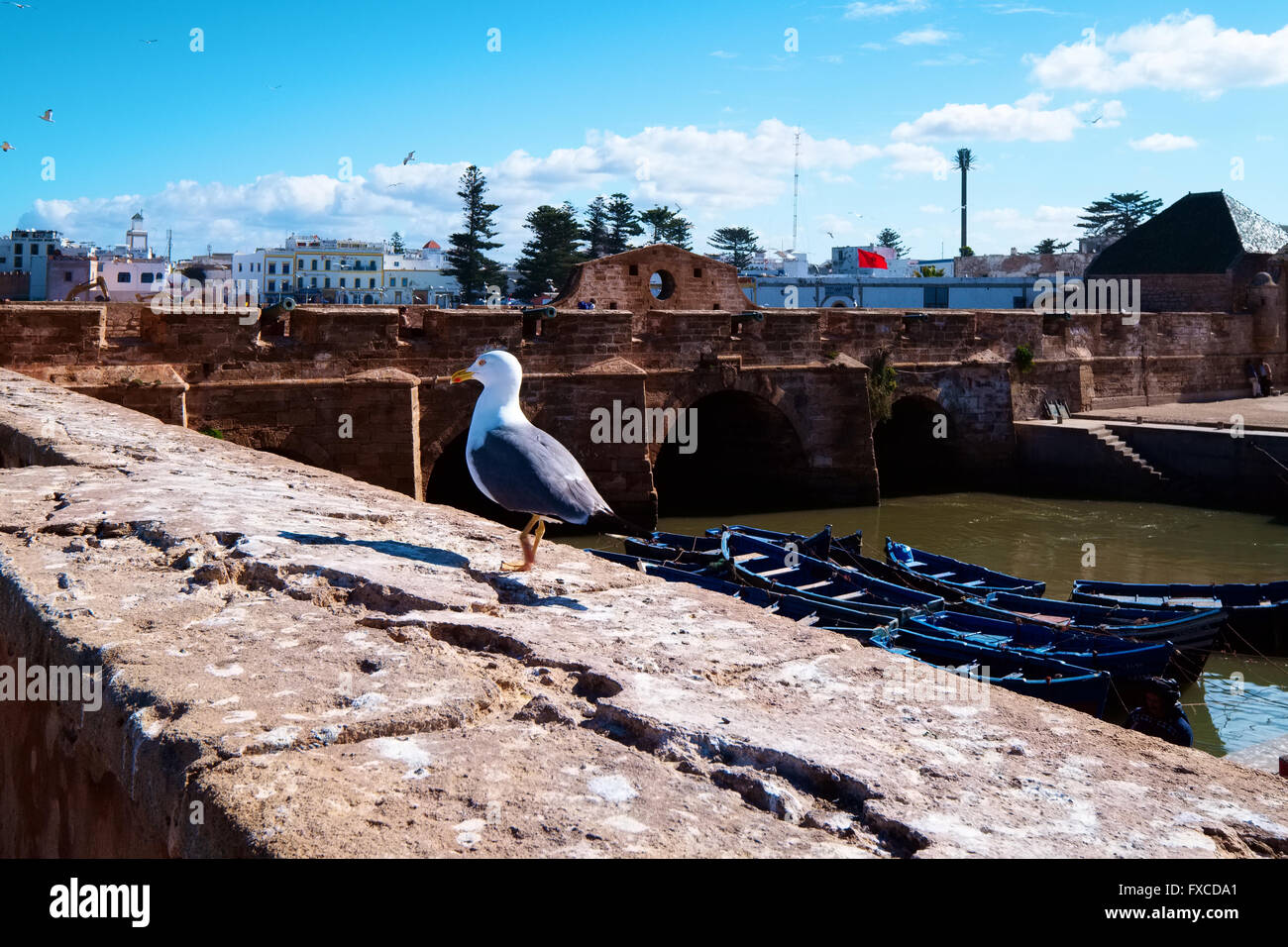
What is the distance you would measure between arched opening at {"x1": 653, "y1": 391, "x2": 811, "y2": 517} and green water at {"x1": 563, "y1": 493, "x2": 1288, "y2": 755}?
808 mm

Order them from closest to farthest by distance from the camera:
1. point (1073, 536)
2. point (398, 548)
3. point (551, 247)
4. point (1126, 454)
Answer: point (398, 548) < point (1073, 536) < point (1126, 454) < point (551, 247)

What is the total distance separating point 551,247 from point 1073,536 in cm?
3440

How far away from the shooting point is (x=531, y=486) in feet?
13.6

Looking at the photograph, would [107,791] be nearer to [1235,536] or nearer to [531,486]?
[531,486]

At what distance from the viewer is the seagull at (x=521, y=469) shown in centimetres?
412

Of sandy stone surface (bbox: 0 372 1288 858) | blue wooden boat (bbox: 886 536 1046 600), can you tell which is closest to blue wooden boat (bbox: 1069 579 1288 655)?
blue wooden boat (bbox: 886 536 1046 600)

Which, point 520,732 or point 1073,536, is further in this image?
point 1073,536

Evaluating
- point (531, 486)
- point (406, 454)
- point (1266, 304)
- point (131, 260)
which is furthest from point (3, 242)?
point (531, 486)

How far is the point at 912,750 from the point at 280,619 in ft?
5.42

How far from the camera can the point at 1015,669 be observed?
9.07 m

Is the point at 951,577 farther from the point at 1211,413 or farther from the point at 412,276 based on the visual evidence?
the point at 412,276

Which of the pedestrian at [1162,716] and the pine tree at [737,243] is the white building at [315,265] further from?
the pedestrian at [1162,716]

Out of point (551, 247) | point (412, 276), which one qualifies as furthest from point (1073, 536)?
point (412, 276)
